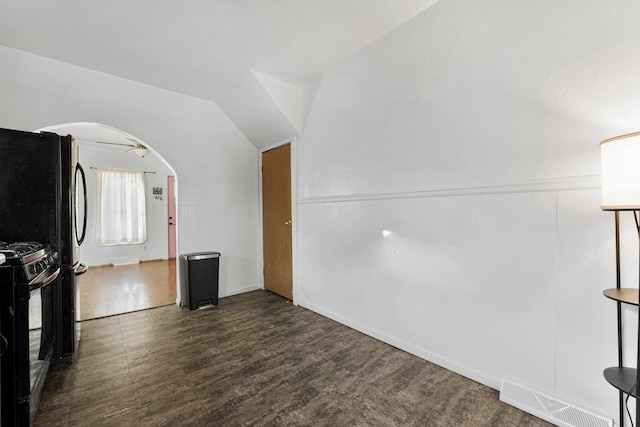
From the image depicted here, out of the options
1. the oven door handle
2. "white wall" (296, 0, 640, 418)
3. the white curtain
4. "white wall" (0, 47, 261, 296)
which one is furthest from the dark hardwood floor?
the white curtain

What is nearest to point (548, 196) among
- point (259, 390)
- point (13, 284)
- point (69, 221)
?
point (259, 390)

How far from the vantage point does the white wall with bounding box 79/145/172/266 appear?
18.8 feet

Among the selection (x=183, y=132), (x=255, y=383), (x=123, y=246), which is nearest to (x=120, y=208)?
(x=123, y=246)

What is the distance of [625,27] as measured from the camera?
136 centimetres

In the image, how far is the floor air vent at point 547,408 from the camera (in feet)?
4.78

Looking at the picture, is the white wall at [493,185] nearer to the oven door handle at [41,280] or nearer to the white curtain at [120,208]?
the oven door handle at [41,280]

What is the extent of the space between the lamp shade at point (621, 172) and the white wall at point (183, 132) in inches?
145

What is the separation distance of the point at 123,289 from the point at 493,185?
4.76 metres

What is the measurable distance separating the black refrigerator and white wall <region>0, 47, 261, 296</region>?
103 cm

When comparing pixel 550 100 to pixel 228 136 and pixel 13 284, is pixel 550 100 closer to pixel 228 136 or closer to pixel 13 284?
pixel 13 284

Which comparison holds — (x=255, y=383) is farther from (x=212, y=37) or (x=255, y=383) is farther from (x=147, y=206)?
(x=147, y=206)

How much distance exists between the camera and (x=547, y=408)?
61.8 inches

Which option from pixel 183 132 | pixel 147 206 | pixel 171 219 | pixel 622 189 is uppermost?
pixel 183 132

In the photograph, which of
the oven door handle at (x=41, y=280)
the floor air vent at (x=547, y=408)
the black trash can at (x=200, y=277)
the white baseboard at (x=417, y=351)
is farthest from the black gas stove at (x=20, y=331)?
the floor air vent at (x=547, y=408)
